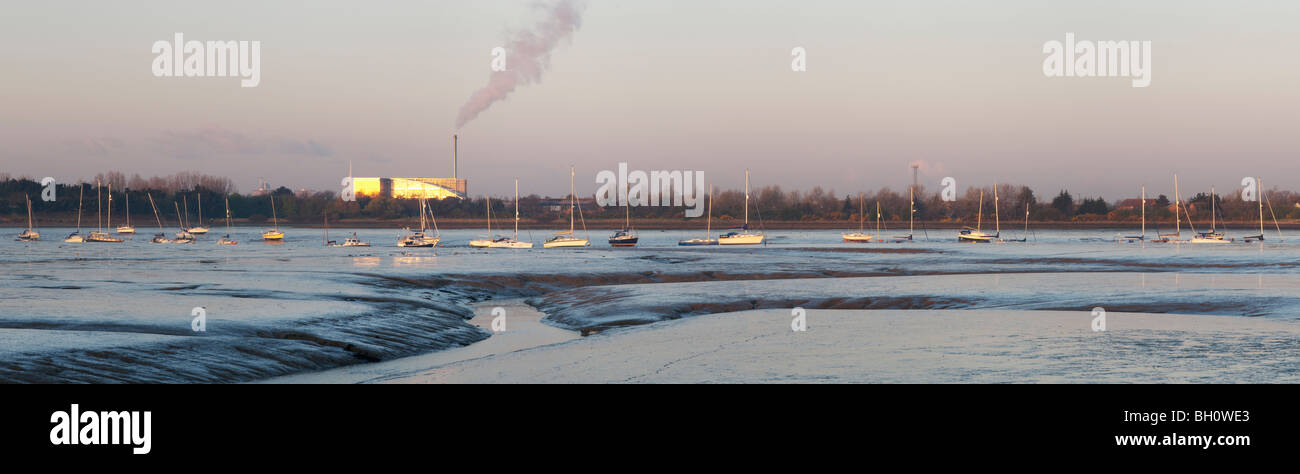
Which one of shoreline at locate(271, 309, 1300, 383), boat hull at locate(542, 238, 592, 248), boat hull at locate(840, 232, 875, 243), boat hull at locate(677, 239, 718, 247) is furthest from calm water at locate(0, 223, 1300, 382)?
boat hull at locate(840, 232, 875, 243)

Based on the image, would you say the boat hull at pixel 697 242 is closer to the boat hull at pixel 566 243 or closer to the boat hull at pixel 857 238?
the boat hull at pixel 566 243

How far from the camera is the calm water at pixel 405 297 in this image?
22297 mm

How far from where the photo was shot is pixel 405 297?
39656mm

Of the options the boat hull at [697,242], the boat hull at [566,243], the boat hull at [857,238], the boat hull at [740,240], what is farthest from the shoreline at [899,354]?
the boat hull at [857,238]

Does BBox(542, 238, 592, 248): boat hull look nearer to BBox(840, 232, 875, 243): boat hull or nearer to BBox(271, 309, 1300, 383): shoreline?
BBox(840, 232, 875, 243): boat hull

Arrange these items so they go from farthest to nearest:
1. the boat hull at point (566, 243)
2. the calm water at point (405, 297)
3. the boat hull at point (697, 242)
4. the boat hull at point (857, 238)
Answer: the boat hull at point (857, 238) → the boat hull at point (697, 242) → the boat hull at point (566, 243) → the calm water at point (405, 297)

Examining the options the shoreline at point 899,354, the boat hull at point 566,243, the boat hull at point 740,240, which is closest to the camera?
the shoreline at point 899,354

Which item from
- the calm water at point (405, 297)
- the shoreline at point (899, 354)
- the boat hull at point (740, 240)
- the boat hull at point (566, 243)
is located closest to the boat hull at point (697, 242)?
the boat hull at point (740, 240)

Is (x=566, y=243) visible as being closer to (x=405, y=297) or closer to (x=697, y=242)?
(x=697, y=242)

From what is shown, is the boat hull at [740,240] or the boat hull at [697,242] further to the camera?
the boat hull at [740,240]

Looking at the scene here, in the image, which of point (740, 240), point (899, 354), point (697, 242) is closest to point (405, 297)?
point (899, 354)
